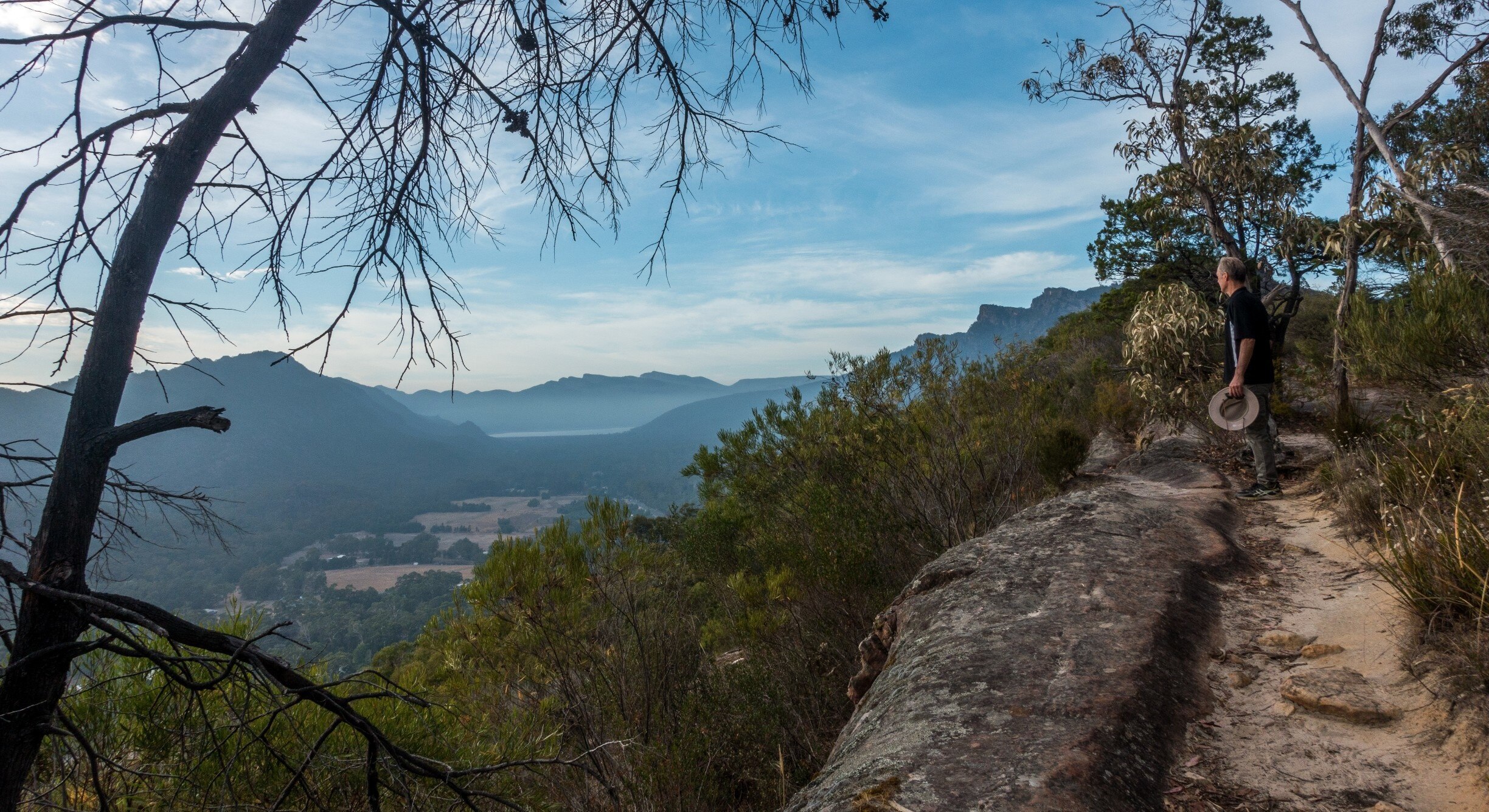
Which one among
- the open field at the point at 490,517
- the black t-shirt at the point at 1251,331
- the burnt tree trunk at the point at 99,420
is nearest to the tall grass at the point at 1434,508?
the black t-shirt at the point at 1251,331

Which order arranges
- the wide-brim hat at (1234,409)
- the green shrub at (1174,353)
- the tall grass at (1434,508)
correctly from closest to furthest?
the tall grass at (1434,508)
the wide-brim hat at (1234,409)
the green shrub at (1174,353)

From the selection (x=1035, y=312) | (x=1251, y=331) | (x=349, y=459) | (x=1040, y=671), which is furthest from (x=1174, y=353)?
(x=349, y=459)

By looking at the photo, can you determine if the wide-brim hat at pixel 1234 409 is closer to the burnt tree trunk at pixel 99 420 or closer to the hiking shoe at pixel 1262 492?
the hiking shoe at pixel 1262 492

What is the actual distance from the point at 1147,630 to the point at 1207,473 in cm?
415

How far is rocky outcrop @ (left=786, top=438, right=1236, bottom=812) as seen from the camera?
177cm

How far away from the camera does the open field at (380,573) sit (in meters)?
45.6

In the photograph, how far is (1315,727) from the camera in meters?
2.12

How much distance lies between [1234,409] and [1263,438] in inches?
11.8

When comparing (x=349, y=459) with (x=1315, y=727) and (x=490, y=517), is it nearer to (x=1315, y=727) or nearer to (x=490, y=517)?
(x=490, y=517)

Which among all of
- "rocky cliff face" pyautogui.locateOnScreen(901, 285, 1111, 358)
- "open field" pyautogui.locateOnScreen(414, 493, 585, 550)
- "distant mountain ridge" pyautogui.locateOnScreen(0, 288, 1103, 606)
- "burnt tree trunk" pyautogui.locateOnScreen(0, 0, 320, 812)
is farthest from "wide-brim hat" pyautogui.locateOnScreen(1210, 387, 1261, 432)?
"rocky cliff face" pyautogui.locateOnScreen(901, 285, 1111, 358)

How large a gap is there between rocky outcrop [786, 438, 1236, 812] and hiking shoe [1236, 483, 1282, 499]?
1321 mm

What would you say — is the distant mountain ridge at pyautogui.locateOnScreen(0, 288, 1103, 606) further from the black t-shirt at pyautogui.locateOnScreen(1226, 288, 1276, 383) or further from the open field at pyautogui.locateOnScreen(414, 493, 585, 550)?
the black t-shirt at pyautogui.locateOnScreen(1226, 288, 1276, 383)

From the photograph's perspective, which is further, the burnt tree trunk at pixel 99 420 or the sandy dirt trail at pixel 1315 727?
the sandy dirt trail at pixel 1315 727

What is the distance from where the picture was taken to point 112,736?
2.53 m
